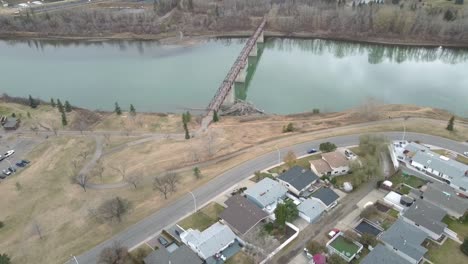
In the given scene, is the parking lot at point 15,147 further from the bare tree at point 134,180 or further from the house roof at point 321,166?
the house roof at point 321,166

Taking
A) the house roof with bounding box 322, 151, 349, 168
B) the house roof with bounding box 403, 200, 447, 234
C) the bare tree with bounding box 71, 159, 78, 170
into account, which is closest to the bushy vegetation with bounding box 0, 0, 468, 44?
the house roof with bounding box 322, 151, 349, 168

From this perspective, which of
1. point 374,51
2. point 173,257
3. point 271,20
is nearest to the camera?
point 173,257

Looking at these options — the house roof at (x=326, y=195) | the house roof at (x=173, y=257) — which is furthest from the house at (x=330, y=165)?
the house roof at (x=173, y=257)

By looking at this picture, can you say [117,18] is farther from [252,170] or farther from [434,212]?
[434,212]

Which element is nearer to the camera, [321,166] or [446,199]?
[446,199]

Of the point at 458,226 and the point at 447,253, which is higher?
the point at 458,226

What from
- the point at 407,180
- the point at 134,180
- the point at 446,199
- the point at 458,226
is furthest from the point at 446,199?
the point at 134,180

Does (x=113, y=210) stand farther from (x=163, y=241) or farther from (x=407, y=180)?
(x=407, y=180)
